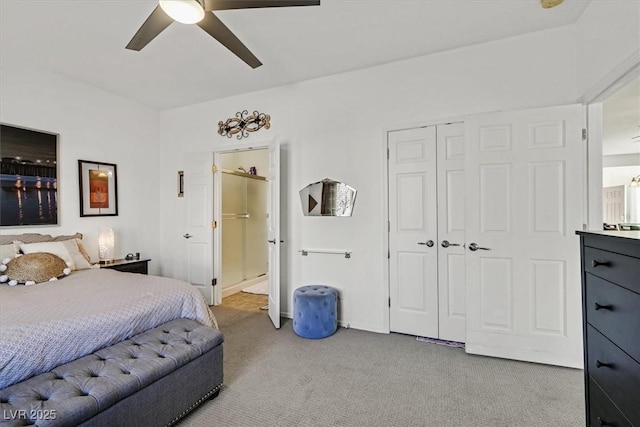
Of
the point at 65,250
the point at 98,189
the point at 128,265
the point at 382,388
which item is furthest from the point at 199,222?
the point at 382,388

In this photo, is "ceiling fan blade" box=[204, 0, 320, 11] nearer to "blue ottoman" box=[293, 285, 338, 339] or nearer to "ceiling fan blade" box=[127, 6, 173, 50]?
"ceiling fan blade" box=[127, 6, 173, 50]

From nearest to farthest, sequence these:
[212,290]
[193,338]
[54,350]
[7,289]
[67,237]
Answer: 1. [54,350]
2. [193,338]
3. [7,289]
4. [67,237]
5. [212,290]

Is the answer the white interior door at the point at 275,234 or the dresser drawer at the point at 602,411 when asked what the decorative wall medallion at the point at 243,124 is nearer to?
the white interior door at the point at 275,234

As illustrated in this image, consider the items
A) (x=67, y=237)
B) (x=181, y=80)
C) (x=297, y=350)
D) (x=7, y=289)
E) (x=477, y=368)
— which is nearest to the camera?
(x=7, y=289)

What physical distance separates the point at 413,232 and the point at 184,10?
2563 millimetres

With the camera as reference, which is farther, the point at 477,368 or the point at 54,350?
the point at 477,368

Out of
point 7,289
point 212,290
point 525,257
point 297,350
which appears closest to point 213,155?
point 212,290

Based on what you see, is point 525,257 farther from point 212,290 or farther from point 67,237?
point 67,237

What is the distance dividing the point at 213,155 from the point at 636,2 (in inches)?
163

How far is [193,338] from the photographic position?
1927 millimetres

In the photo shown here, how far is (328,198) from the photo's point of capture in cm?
344

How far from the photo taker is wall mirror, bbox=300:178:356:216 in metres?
3.37

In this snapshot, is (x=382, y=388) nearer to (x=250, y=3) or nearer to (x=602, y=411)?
(x=602, y=411)

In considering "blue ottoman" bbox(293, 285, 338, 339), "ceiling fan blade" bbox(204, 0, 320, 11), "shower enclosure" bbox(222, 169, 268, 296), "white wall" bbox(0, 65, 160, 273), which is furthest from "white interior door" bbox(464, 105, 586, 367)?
"white wall" bbox(0, 65, 160, 273)
